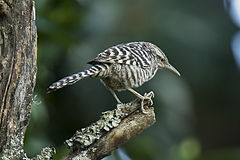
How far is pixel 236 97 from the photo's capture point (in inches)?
376

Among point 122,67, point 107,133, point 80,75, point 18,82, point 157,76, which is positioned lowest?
point 157,76

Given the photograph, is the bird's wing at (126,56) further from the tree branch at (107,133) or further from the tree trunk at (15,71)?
the tree trunk at (15,71)

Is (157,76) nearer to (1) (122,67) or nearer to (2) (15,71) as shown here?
(1) (122,67)

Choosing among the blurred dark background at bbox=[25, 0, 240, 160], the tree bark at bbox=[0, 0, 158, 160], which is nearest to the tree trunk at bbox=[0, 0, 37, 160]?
the tree bark at bbox=[0, 0, 158, 160]

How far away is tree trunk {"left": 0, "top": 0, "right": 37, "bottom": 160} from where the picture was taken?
354cm

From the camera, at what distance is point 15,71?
3.58 metres

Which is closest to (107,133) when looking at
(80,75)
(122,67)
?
(80,75)

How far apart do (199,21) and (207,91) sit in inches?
64.7

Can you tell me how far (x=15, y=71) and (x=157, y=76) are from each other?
174 inches

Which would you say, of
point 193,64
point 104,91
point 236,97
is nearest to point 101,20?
point 104,91

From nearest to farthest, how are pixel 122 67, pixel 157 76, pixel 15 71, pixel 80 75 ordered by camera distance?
1. pixel 15 71
2. pixel 80 75
3. pixel 122 67
4. pixel 157 76

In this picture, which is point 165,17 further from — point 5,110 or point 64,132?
point 5,110

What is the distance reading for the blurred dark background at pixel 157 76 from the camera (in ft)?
23.6

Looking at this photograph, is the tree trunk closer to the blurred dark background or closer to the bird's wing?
the bird's wing
